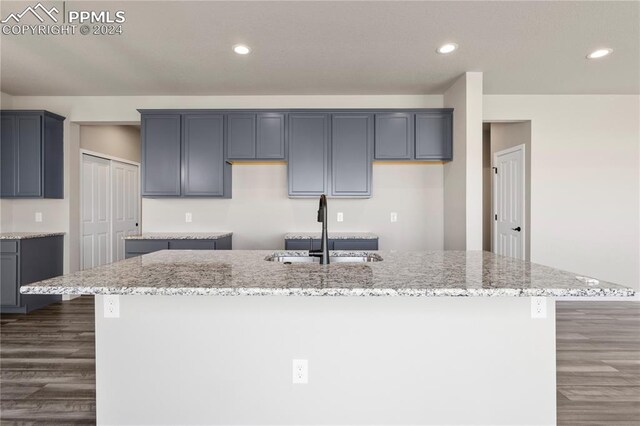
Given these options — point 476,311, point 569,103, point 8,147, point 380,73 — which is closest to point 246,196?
point 380,73

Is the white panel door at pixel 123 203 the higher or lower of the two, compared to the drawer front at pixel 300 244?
higher

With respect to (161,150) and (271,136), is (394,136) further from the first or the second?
(161,150)

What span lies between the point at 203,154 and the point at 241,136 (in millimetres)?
528

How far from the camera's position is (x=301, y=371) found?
1776 millimetres

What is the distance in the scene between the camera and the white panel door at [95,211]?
521cm

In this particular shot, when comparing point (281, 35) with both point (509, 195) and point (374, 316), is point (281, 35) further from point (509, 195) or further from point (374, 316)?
point (509, 195)

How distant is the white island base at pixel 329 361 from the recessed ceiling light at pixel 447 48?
7.84ft

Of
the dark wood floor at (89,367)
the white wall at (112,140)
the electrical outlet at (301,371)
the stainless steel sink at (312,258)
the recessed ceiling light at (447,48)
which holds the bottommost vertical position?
the dark wood floor at (89,367)

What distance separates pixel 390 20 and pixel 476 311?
87.9 inches

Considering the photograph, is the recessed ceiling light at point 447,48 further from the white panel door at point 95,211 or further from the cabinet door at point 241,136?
the white panel door at point 95,211

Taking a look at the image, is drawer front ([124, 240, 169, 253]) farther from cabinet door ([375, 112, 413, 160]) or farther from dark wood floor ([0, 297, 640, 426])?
cabinet door ([375, 112, 413, 160])

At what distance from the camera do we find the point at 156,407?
1.79 meters

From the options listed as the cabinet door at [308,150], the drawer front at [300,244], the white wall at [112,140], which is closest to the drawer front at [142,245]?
the drawer front at [300,244]

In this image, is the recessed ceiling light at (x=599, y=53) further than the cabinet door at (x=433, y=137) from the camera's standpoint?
No
